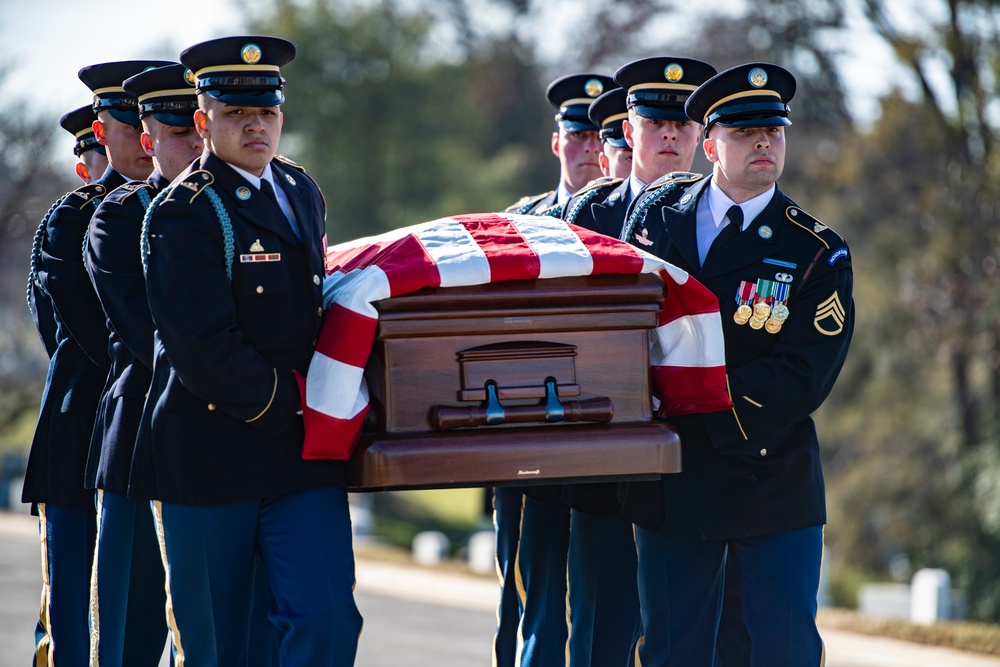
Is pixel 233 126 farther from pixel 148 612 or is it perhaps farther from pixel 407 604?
pixel 407 604

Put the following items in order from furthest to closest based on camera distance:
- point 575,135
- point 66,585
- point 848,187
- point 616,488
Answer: point 848,187, point 575,135, point 66,585, point 616,488

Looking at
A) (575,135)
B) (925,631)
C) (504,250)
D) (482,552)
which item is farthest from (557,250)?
(482,552)

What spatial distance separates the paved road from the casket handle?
13.0 feet

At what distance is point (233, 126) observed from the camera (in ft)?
13.3

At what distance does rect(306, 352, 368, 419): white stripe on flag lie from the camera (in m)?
3.89

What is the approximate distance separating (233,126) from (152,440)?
87 cm

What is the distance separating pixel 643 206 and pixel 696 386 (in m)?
0.76

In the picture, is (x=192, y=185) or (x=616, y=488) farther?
(x=616, y=488)

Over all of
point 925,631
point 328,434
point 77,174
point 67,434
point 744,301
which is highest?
point 77,174

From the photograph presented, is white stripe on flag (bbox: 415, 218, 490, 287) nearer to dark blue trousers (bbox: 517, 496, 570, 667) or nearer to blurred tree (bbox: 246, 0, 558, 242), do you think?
dark blue trousers (bbox: 517, 496, 570, 667)

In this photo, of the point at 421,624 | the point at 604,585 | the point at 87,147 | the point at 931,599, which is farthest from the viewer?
the point at 931,599

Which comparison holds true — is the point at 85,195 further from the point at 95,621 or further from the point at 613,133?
the point at 613,133

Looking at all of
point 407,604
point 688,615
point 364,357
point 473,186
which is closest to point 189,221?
point 364,357

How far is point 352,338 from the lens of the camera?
390 cm
